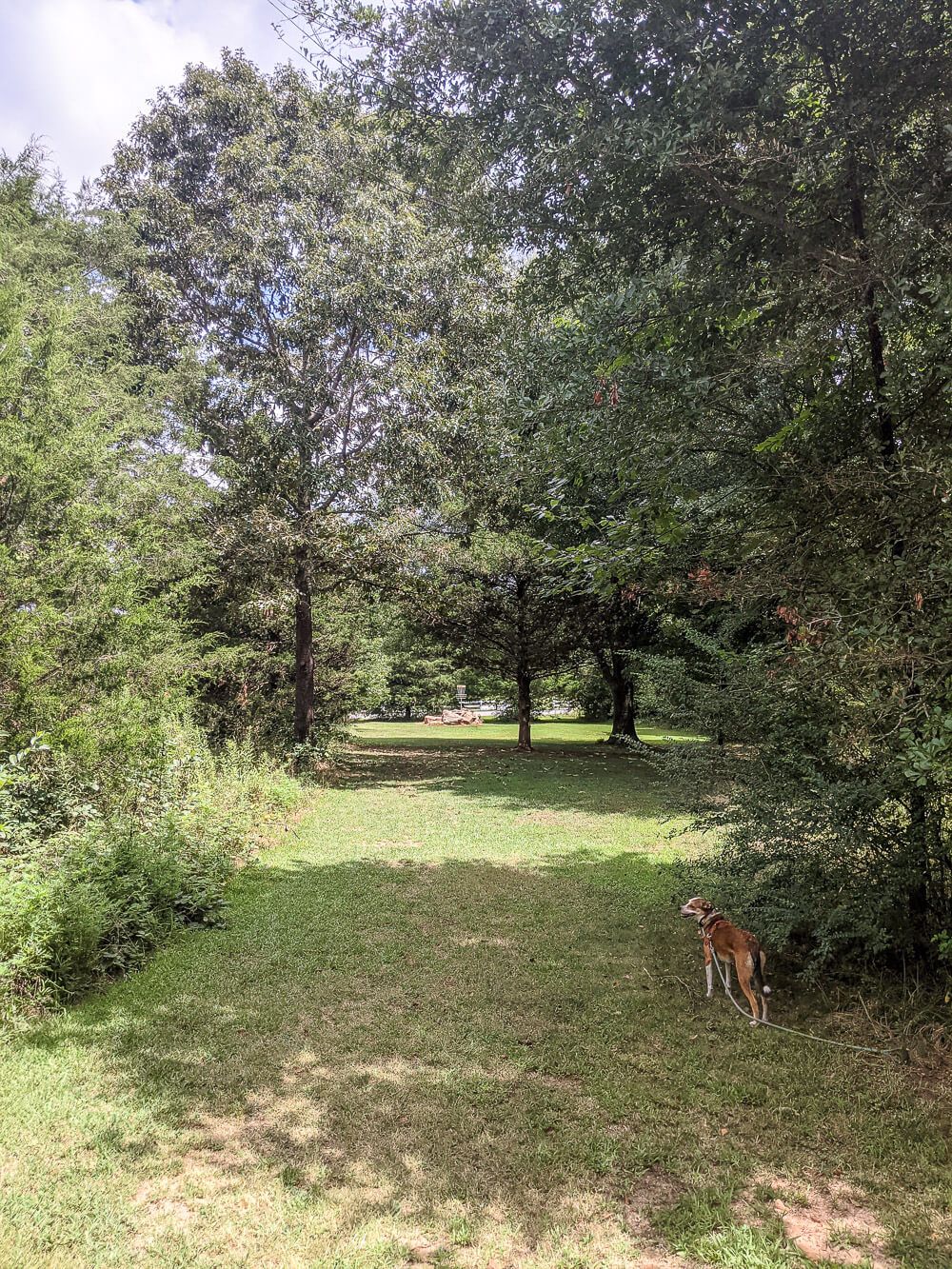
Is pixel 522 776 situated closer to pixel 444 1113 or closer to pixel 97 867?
pixel 97 867

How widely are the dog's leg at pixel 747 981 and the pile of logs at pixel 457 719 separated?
26.3m

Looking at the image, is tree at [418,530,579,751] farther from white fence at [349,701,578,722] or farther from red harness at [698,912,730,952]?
white fence at [349,701,578,722]

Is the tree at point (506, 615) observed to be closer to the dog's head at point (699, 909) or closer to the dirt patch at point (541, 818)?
the dirt patch at point (541, 818)

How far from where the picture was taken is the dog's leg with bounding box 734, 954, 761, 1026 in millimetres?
3869

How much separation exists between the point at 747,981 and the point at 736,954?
0.49 ft

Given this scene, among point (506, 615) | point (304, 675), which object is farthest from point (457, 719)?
point (304, 675)

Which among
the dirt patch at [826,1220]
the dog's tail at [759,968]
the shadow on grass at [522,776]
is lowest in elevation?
the shadow on grass at [522,776]

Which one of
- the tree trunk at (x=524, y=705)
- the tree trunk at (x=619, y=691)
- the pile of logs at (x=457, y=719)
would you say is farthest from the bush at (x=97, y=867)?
the pile of logs at (x=457, y=719)

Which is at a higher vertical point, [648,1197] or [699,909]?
[699,909]

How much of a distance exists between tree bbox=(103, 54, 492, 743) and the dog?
8418mm

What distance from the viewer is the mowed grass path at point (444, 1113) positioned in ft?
7.68

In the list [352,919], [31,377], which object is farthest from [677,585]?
[31,377]

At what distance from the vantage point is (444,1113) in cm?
303

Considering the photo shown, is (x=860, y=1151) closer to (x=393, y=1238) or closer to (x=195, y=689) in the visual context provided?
(x=393, y=1238)
